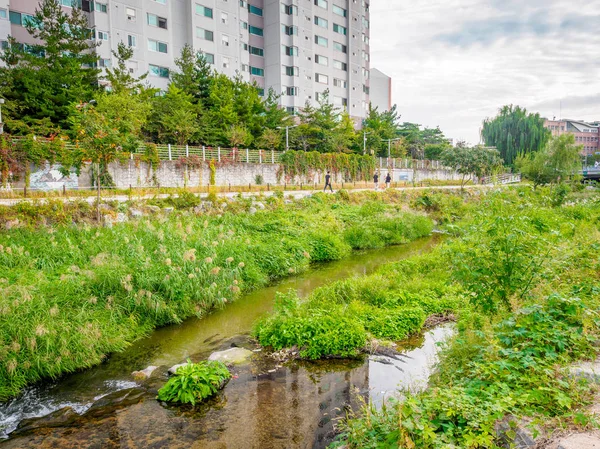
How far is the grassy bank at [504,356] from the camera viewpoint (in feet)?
14.3

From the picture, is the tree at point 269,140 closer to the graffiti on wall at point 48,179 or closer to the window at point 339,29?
the graffiti on wall at point 48,179

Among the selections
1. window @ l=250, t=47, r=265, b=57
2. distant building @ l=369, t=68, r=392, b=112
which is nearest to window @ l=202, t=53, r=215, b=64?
window @ l=250, t=47, r=265, b=57

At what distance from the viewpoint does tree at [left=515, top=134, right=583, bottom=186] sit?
43062 millimetres

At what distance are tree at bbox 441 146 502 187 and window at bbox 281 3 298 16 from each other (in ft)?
84.1

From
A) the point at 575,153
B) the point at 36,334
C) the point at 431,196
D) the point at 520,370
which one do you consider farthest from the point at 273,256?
the point at 575,153

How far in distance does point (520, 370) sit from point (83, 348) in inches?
308

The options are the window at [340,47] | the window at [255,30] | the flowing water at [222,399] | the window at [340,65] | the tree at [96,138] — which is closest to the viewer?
Result: the flowing water at [222,399]

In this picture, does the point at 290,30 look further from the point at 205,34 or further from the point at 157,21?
the point at 157,21

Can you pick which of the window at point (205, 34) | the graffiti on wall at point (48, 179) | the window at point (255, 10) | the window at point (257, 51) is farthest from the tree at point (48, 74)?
the window at point (255, 10)

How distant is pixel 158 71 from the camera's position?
42.6 m

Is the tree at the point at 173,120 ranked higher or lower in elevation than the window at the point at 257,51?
lower

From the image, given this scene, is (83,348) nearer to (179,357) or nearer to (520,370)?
(179,357)

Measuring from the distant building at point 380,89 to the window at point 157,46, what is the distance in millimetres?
40989

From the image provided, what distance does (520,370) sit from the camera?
5.32m
